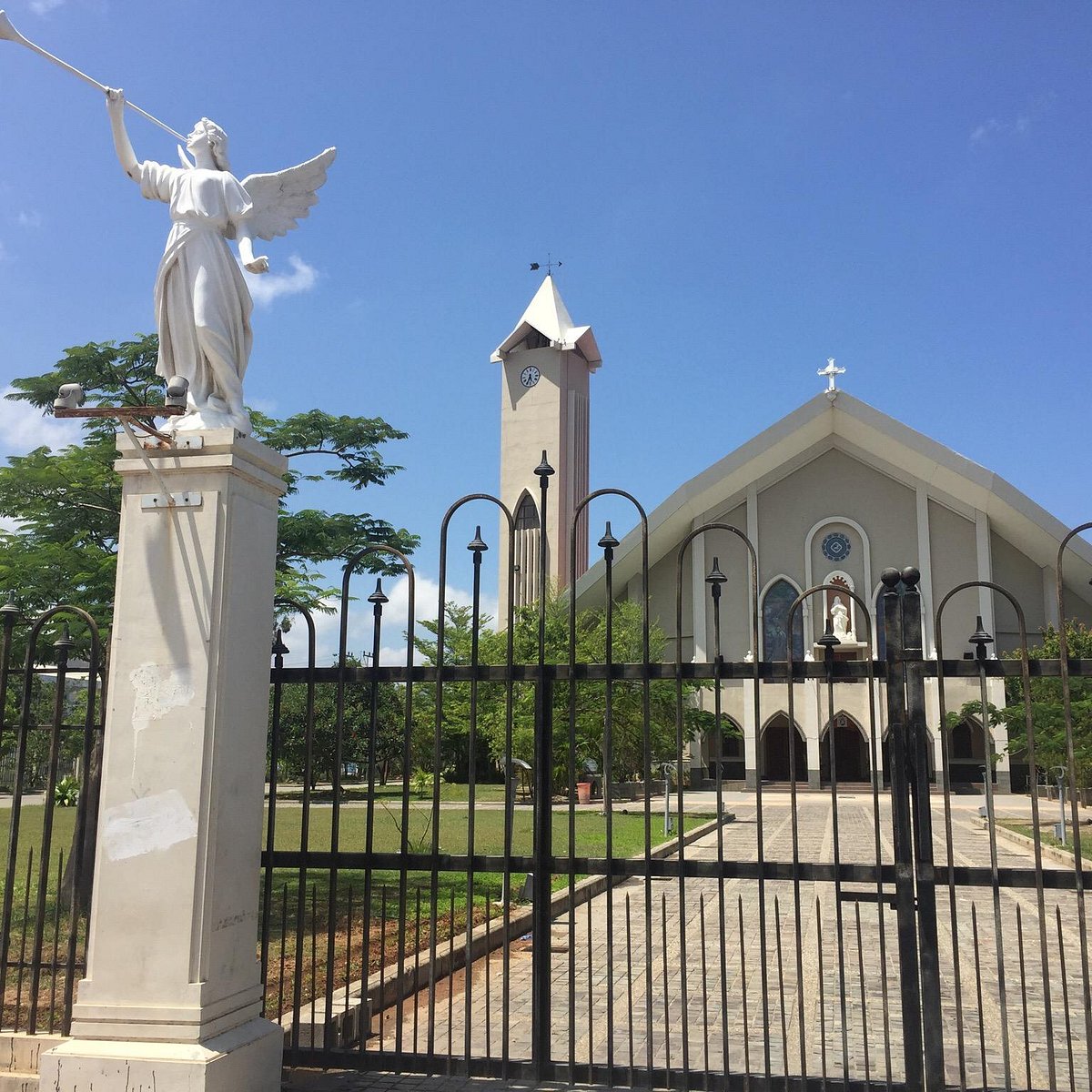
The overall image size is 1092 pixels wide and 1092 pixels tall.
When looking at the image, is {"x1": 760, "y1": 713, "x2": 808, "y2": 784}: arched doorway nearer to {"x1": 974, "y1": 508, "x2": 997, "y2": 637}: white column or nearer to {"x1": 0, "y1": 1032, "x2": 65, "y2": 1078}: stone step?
{"x1": 974, "y1": 508, "x2": 997, "y2": 637}: white column

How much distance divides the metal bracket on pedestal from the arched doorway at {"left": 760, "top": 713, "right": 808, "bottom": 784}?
33308 millimetres

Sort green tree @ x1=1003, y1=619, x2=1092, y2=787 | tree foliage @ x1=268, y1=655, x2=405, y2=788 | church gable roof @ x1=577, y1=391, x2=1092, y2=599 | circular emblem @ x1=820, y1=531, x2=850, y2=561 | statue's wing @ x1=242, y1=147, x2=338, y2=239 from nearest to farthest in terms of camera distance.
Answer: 1. statue's wing @ x1=242, y1=147, x2=338, y2=239
2. green tree @ x1=1003, y1=619, x2=1092, y2=787
3. tree foliage @ x1=268, y1=655, x2=405, y2=788
4. church gable roof @ x1=577, y1=391, x2=1092, y2=599
5. circular emblem @ x1=820, y1=531, x2=850, y2=561

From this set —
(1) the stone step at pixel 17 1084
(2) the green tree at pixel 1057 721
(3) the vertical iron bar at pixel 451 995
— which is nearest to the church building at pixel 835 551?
(2) the green tree at pixel 1057 721

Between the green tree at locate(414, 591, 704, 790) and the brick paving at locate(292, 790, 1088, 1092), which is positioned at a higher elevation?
Answer: the green tree at locate(414, 591, 704, 790)

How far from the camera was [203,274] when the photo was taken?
4965mm

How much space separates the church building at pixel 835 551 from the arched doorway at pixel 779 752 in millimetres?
80

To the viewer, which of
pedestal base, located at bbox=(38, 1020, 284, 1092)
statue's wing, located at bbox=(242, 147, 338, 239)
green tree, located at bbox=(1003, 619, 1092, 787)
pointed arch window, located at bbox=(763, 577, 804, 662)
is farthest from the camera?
pointed arch window, located at bbox=(763, 577, 804, 662)

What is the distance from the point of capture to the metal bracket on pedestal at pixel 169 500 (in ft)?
15.7

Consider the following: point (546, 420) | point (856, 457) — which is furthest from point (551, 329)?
point (856, 457)

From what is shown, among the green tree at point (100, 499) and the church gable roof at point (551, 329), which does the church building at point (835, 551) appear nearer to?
the church gable roof at point (551, 329)

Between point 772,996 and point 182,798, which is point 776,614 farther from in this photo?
point 182,798

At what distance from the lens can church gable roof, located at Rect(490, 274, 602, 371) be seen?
150 feet

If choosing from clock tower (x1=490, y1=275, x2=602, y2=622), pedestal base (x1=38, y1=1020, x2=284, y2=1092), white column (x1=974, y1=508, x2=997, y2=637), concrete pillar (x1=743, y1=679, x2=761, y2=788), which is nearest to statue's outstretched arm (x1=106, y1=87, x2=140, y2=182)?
pedestal base (x1=38, y1=1020, x2=284, y2=1092)

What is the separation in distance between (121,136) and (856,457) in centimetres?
3578
